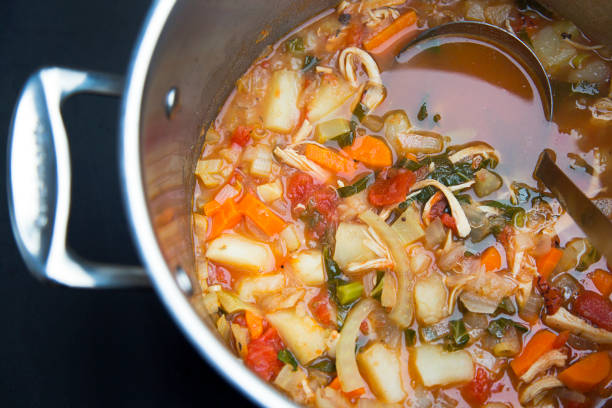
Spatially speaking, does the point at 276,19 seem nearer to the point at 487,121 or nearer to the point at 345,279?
the point at 487,121

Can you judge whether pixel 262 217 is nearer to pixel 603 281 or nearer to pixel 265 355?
pixel 265 355

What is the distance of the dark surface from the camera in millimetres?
2543

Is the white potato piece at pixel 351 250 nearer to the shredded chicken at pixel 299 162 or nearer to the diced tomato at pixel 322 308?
the diced tomato at pixel 322 308

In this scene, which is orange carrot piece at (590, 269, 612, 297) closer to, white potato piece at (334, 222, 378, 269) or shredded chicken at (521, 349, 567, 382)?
shredded chicken at (521, 349, 567, 382)

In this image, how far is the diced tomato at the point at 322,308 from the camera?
2225mm

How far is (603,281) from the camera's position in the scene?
7.74 ft

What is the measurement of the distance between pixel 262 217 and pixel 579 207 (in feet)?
4.64

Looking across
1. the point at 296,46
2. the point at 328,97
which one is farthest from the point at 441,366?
the point at 296,46

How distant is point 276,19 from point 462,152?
1.06 meters

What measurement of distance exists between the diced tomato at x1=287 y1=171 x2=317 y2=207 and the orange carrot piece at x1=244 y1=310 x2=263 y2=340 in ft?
1.66

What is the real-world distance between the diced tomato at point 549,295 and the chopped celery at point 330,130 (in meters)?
1.06

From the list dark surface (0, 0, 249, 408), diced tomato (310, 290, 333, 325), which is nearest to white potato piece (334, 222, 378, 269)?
diced tomato (310, 290, 333, 325)

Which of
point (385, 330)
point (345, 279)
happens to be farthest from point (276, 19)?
point (385, 330)

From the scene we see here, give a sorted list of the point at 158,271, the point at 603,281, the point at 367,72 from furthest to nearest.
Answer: the point at 367,72, the point at 603,281, the point at 158,271
